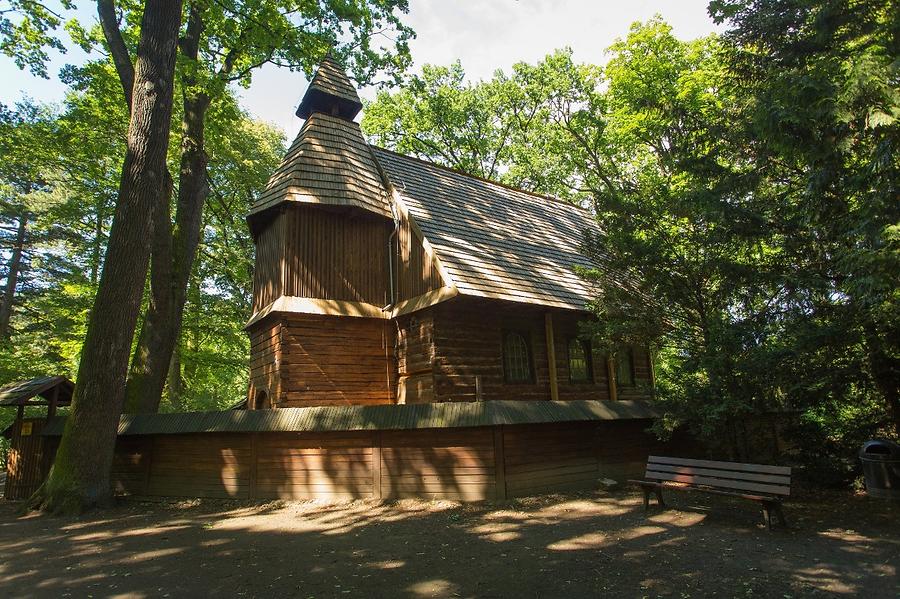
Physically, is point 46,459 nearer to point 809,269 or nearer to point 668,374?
point 668,374

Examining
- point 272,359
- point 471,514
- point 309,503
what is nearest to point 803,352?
point 471,514

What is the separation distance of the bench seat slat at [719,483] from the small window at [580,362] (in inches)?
254

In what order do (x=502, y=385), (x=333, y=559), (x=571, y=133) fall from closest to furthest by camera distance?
(x=333, y=559) < (x=502, y=385) < (x=571, y=133)

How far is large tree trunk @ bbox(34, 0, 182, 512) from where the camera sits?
32.0 feet

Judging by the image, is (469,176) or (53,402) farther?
(469,176)

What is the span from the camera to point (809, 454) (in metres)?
10.2

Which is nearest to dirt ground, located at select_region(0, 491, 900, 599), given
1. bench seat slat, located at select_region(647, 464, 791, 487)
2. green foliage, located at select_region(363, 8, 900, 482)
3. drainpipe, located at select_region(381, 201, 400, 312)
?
bench seat slat, located at select_region(647, 464, 791, 487)

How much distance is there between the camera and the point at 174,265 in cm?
1540

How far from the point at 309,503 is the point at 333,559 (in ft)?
12.1

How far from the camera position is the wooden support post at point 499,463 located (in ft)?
30.1

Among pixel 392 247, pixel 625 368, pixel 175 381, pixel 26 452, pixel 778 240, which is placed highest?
pixel 392 247

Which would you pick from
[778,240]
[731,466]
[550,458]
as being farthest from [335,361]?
[778,240]

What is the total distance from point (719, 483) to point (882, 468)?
3908mm

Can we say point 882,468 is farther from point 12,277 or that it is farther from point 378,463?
point 12,277
